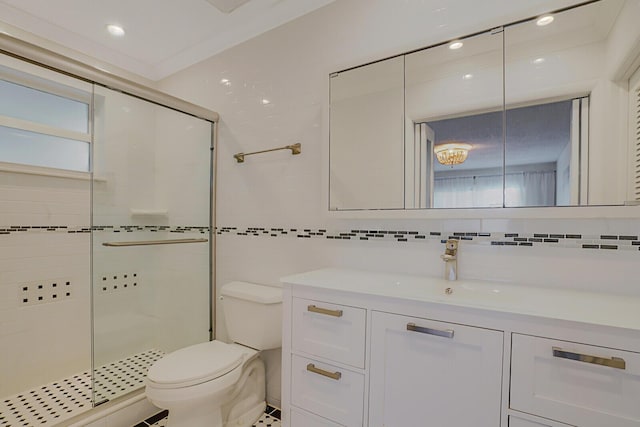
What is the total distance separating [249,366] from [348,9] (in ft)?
6.70

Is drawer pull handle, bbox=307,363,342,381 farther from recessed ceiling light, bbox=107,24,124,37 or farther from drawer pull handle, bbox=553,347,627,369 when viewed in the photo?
recessed ceiling light, bbox=107,24,124,37

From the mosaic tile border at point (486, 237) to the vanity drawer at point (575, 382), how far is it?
1.58 feet

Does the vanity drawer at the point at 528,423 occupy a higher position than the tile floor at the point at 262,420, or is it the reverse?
the vanity drawer at the point at 528,423

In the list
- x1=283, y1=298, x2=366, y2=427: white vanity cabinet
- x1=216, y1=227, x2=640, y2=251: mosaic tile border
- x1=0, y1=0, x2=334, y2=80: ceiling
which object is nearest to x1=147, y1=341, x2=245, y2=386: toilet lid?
x1=283, y1=298, x2=366, y2=427: white vanity cabinet

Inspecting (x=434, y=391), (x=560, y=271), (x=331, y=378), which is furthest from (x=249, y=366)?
(x=560, y=271)

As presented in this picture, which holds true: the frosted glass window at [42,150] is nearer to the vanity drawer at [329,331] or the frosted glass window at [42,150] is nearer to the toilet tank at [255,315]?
the toilet tank at [255,315]

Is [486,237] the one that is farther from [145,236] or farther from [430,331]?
[145,236]

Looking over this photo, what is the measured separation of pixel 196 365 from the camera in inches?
60.1

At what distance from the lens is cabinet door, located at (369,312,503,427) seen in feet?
3.18

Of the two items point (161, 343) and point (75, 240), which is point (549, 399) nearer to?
point (161, 343)

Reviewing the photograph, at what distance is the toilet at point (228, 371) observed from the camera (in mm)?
1416

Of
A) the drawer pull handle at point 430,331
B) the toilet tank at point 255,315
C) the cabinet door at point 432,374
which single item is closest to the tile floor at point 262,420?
the toilet tank at point 255,315

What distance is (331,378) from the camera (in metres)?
1.26

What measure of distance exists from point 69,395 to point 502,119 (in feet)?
9.09
